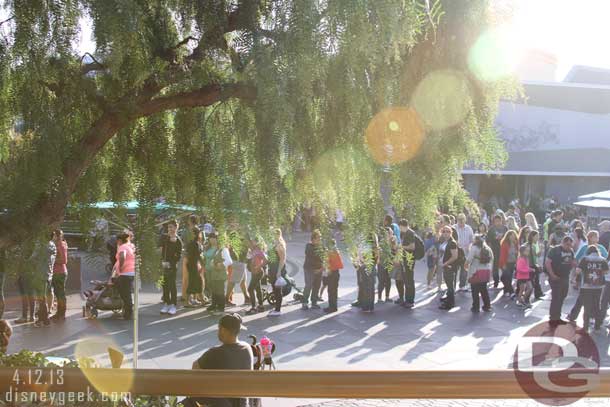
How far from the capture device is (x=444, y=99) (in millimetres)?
2338

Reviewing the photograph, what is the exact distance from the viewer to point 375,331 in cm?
1041

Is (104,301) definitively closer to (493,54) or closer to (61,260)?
(61,260)

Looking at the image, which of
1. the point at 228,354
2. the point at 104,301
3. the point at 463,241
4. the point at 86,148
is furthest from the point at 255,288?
the point at 86,148

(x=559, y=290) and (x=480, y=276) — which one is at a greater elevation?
(x=480, y=276)

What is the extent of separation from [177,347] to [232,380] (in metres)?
7.80

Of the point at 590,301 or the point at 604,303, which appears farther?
the point at 604,303

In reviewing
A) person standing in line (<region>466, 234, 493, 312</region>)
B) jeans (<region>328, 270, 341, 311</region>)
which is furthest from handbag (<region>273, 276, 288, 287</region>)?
person standing in line (<region>466, 234, 493, 312</region>)

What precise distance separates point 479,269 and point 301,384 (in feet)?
34.8

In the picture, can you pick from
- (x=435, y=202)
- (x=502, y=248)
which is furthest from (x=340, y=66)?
(x=502, y=248)

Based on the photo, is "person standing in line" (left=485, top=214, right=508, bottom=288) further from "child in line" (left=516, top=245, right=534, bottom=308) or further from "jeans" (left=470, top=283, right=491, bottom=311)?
"jeans" (left=470, top=283, right=491, bottom=311)

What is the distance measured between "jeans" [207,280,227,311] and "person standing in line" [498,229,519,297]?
620 centimetres

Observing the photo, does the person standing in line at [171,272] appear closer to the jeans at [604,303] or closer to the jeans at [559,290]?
the jeans at [559,290]

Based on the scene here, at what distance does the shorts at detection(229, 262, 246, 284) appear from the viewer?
12.2 meters

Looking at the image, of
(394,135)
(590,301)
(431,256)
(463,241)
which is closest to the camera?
(394,135)
